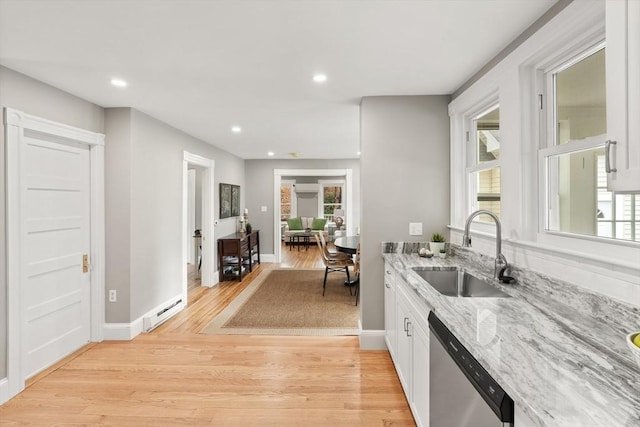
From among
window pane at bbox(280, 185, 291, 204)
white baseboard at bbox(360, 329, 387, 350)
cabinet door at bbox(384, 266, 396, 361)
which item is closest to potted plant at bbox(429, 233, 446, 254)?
cabinet door at bbox(384, 266, 396, 361)

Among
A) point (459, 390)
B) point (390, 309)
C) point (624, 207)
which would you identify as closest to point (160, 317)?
point (390, 309)

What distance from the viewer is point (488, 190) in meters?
2.71

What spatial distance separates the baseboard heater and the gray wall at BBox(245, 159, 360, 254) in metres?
3.22

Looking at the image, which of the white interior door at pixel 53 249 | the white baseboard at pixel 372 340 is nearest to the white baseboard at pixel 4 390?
the white interior door at pixel 53 249

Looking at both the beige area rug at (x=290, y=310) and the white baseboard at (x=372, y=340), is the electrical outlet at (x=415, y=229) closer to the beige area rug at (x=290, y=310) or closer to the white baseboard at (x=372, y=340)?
the white baseboard at (x=372, y=340)

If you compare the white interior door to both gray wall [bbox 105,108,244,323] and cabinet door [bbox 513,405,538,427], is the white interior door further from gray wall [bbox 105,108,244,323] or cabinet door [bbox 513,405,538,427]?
cabinet door [bbox 513,405,538,427]

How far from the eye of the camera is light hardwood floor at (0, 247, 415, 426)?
207 cm

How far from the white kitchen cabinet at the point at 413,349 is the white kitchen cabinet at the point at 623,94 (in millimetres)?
1028

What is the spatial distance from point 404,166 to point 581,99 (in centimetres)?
144

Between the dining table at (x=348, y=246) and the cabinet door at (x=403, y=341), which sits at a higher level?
the dining table at (x=348, y=246)

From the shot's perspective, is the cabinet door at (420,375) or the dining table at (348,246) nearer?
the cabinet door at (420,375)

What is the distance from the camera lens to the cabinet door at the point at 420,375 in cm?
164

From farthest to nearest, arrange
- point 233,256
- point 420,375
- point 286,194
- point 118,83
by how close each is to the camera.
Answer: point 286,194 < point 233,256 < point 118,83 < point 420,375

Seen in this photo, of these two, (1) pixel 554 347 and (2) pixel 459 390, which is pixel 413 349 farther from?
(1) pixel 554 347
